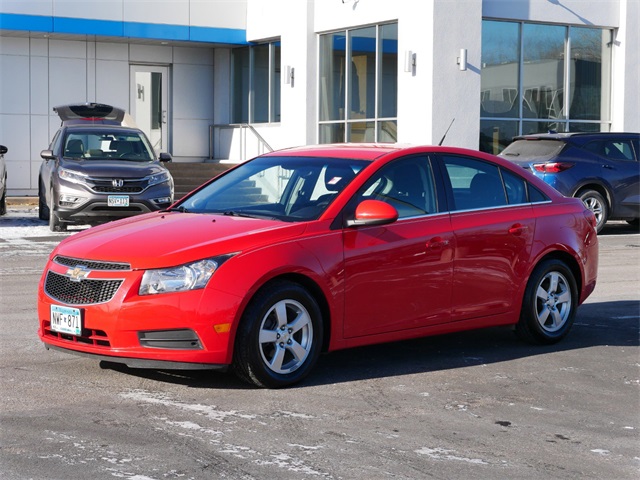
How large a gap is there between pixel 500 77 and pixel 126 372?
59.7ft

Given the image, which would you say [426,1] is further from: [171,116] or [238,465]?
[238,465]

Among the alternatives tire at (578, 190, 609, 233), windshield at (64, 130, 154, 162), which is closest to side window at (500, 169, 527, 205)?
tire at (578, 190, 609, 233)

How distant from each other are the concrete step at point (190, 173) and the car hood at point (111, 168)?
26.1 ft

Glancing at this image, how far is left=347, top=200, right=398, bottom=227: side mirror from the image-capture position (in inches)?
287

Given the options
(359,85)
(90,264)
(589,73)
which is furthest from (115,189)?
(589,73)

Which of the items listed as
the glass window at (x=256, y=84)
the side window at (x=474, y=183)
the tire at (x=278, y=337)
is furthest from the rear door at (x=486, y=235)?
the glass window at (x=256, y=84)

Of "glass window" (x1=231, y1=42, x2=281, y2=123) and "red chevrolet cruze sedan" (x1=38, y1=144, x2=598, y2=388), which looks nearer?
"red chevrolet cruze sedan" (x1=38, y1=144, x2=598, y2=388)

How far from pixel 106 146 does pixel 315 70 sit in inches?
323

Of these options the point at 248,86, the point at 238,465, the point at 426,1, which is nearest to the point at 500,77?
the point at 426,1

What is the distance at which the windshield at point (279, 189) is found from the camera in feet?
24.8

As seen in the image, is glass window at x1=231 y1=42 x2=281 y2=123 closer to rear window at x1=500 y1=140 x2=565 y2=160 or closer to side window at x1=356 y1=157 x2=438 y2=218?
rear window at x1=500 y1=140 x2=565 y2=160

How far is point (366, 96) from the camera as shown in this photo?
996 inches

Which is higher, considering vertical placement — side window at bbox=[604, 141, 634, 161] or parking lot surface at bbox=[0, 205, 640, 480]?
side window at bbox=[604, 141, 634, 161]

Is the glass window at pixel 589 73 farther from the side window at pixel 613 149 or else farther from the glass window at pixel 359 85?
the side window at pixel 613 149
